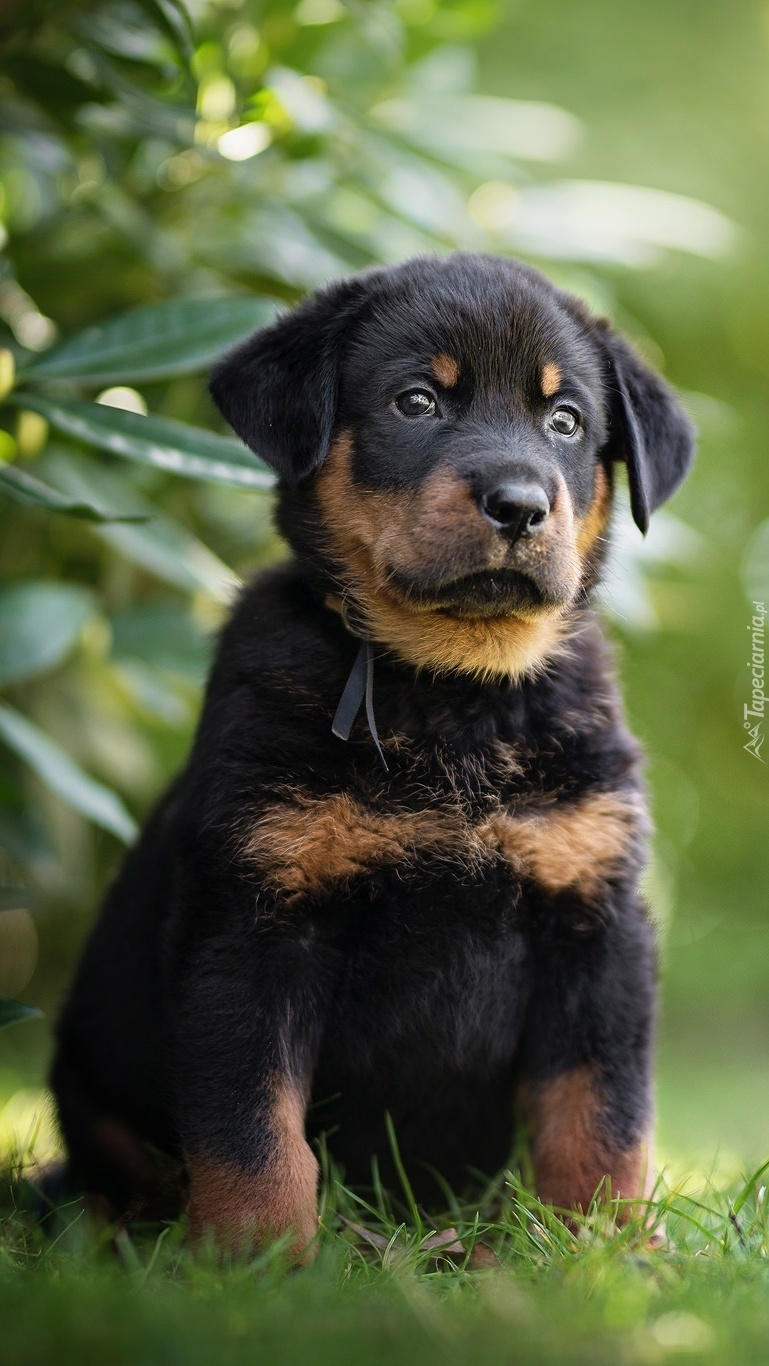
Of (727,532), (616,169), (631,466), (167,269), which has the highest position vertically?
(616,169)

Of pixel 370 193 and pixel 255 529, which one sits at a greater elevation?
pixel 370 193

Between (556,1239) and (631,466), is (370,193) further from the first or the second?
(556,1239)

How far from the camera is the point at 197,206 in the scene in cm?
437

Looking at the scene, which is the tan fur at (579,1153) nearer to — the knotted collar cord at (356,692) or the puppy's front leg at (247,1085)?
the puppy's front leg at (247,1085)

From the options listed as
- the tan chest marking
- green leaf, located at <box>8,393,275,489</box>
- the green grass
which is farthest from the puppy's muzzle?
the green grass

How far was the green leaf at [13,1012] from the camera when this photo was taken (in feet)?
9.42

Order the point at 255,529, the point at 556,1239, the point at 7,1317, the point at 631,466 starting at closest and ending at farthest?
the point at 7,1317, the point at 556,1239, the point at 631,466, the point at 255,529

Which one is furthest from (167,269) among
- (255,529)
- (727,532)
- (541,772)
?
(727,532)

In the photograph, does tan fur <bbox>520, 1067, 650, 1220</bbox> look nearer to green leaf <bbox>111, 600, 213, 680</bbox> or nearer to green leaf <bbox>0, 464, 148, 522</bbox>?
green leaf <bbox>0, 464, 148, 522</bbox>

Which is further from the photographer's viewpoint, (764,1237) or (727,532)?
(727,532)

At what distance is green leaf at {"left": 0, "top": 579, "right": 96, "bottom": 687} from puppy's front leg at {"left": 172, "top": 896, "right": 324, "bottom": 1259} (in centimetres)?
130

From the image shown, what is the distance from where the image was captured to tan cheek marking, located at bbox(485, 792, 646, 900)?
2631 millimetres

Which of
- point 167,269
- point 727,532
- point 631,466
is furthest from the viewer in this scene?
point 727,532

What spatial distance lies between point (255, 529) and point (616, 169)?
4.18m
